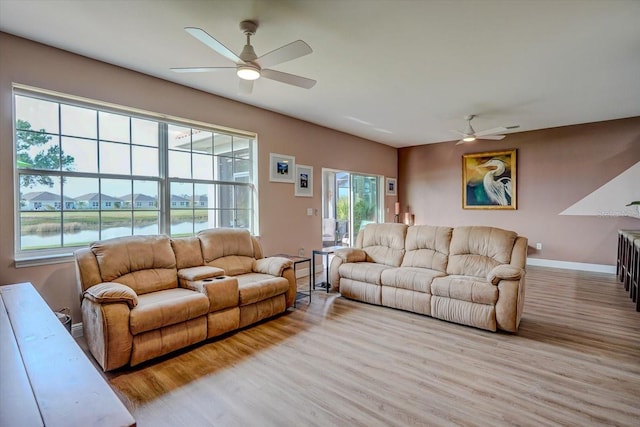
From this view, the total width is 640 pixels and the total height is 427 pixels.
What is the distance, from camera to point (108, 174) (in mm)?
3391

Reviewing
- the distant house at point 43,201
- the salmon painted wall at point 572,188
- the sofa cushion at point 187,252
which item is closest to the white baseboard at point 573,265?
the salmon painted wall at point 572,188

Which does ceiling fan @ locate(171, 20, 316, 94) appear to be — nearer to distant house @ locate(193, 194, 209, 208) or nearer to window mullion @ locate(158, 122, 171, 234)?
window mullion @ locate(158, 122, 171, 234)

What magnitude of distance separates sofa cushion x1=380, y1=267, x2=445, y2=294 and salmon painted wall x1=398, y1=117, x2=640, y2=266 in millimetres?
3963

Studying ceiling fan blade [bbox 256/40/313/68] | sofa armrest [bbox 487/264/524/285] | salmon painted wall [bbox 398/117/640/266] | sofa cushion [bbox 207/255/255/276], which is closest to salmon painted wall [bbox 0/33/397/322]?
sofa cushion [bbox 207/255/255/276]

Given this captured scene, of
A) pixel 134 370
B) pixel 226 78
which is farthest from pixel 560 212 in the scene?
pixel 134 370

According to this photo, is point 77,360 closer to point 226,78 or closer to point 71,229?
point 71,229

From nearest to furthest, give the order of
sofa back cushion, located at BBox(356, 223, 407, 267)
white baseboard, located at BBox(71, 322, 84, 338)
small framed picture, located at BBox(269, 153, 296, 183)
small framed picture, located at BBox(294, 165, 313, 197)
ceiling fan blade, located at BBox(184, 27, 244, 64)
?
ceiling fan blade, located at BBox(184, 27, 244, 64)
white baseboard, located at BBox(71, 322, 84, 338)
sofa back cushion, located at BBox(356, 223, 407, 267)
small framed picture, located at BBox(269, 153, 296, 183)
small framed picture, located at BBox(294, 165, 313, 197)

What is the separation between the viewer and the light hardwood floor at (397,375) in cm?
197

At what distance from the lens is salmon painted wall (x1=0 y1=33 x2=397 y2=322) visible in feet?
9.06

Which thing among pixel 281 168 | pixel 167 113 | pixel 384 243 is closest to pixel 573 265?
pixel 384 243

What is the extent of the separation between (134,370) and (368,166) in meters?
5.88

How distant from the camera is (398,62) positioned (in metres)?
3.29

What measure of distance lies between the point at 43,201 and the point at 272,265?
7.59 feet

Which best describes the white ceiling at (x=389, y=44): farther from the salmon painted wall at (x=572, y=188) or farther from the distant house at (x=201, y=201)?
the distant house at (x=201, y=201)
